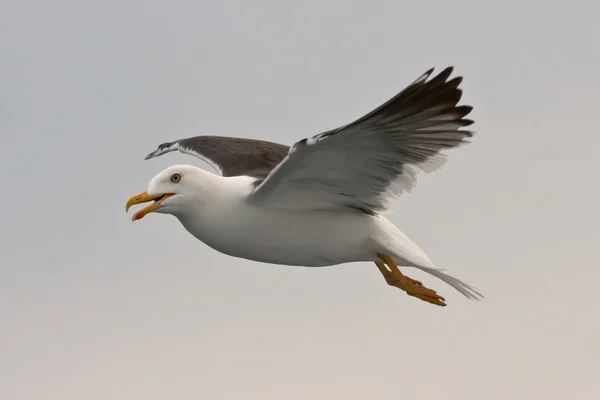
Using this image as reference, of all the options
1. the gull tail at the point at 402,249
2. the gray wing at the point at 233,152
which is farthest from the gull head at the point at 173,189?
the gull tail at the point at 402,249

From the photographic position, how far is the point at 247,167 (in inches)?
505

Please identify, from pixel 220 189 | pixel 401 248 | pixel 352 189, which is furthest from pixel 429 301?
pixel 220 189

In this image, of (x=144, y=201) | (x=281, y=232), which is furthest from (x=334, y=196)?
(x=144, y=201)

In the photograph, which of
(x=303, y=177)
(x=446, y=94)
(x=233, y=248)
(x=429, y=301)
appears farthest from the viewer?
(x=429, y=301)

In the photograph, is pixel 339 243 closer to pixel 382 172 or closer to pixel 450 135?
pixel 382 172

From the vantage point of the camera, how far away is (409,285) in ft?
39.6

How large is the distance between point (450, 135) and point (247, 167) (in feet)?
Answer: 11.2

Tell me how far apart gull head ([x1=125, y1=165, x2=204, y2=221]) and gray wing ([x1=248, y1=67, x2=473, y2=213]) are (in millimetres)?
633

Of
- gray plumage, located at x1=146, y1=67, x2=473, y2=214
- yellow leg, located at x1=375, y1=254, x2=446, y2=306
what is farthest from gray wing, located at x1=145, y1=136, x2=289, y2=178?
yellow leg, located at x1=375, y1=254, x2=446, y2=306

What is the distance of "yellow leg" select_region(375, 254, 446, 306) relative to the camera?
1202cm

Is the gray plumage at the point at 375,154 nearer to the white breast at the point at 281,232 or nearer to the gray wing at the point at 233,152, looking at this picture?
the white breast at the point at 281,232

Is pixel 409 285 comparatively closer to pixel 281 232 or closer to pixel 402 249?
pixel 402 249

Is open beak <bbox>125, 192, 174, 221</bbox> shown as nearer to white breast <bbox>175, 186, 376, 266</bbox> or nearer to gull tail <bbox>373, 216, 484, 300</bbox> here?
white breast <bbox>175, 186, 376, 266</bbox>

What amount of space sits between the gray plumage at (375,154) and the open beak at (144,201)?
0.95 meters
